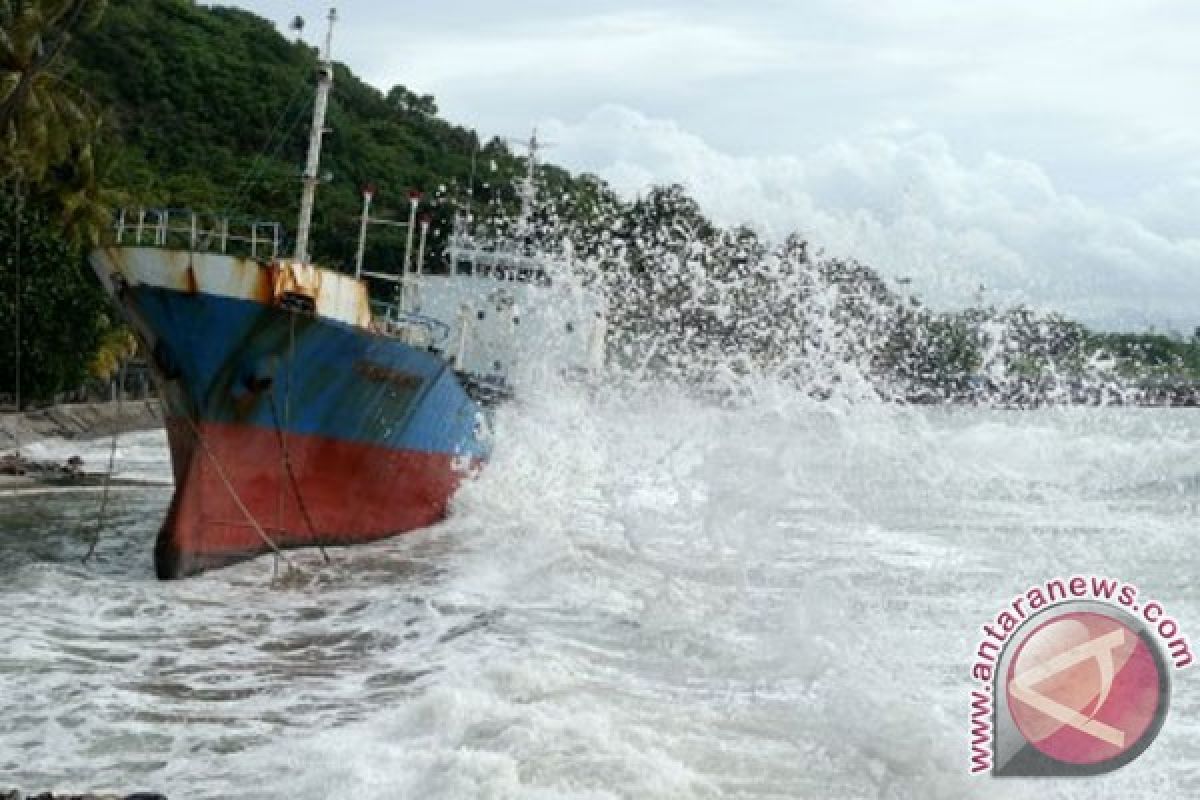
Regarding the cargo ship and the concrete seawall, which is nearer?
the cargo ship

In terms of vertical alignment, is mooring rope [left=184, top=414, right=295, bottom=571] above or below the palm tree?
below

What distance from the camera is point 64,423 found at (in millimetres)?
34031

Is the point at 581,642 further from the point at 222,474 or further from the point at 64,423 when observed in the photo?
the point at 64,423

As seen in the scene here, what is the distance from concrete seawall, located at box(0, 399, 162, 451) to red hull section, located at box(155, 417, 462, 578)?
13.3 m

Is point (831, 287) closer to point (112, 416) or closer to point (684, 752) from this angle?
point (684, 752)

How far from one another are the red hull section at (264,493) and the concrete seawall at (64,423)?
13334 mm

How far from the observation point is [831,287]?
17.2 m

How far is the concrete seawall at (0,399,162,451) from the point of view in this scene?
101 ft

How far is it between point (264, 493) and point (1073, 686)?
34.8ft

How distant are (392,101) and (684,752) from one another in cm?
9804

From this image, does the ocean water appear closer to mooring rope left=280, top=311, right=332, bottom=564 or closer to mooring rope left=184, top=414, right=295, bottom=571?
mooring rope left=184, top=414, right=295, bottom=571

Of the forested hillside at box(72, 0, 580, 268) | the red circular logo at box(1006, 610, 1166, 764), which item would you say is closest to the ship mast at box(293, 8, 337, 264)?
the red circular logo at box(1006, 610, 1166, 764)

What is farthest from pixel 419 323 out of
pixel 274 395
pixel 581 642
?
pixel 581 642

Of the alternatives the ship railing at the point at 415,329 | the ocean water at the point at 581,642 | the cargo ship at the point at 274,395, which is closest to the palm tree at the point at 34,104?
the ship railing at the point at 415,329
